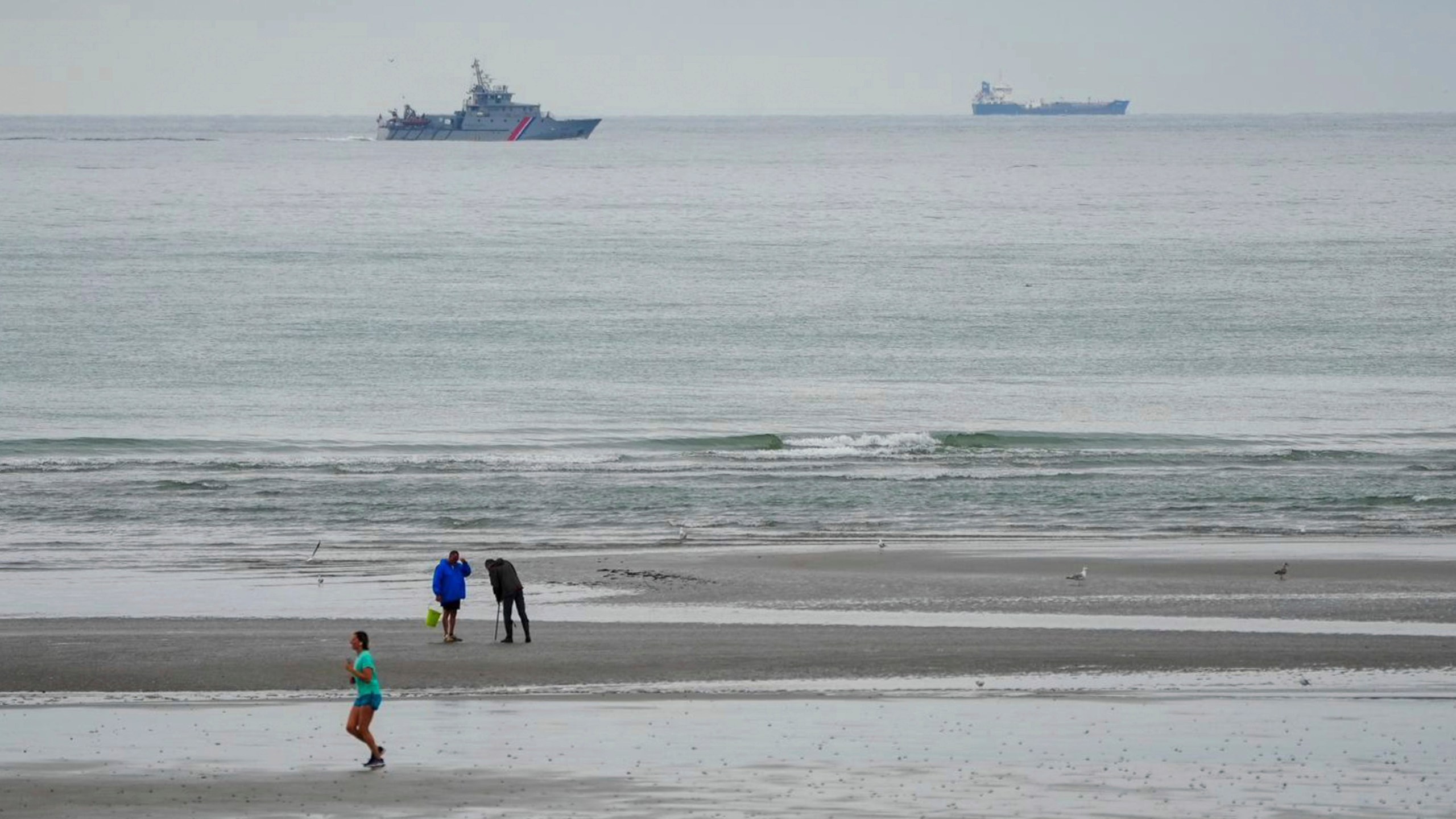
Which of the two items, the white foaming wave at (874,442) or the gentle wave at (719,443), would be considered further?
the gentle wave at (719,443)

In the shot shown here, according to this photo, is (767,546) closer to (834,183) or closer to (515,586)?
(515,586)

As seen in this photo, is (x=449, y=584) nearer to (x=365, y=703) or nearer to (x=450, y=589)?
(x=450, y=589)

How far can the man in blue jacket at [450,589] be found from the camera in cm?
2052

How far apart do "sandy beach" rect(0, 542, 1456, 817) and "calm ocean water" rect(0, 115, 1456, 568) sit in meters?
6.18

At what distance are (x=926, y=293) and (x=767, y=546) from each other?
43685 mm

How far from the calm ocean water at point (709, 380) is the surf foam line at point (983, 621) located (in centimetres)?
645

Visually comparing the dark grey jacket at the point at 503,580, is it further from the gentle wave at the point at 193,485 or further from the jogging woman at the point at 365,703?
the gentle wave at the point at 193,485

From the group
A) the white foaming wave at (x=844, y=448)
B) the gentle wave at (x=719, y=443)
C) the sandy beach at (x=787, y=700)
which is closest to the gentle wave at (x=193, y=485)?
the sandy beach at (x=787, y=700)

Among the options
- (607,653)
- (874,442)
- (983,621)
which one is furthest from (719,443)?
(607,653)

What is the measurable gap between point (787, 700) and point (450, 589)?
4.74m

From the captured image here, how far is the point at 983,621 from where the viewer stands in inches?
873

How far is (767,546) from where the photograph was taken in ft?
93.8

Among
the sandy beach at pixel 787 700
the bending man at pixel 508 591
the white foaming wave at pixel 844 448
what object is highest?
the bending man at pixel 508 591

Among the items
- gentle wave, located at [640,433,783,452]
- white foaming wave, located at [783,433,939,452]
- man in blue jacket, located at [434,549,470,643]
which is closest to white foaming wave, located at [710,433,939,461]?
white foaming wave, located at [783,433,939,452]
